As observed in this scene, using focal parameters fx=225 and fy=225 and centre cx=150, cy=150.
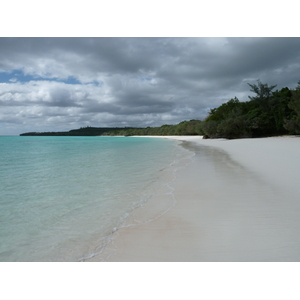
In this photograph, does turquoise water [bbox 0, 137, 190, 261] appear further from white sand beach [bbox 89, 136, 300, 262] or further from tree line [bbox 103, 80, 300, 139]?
tree line [bbox 103, 80, 300, 139]

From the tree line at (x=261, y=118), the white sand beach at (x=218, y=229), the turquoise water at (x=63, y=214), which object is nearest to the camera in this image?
the white sand beach at (x=218, y=229)

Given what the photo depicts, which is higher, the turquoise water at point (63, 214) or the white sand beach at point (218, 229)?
the white sand beach at point (218, 229)

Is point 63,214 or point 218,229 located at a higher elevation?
point 218,229

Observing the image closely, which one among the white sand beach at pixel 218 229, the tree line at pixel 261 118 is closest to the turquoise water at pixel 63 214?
the white sand beach at pixel 218 229

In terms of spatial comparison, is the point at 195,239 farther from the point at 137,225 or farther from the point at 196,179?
the point at 196,179

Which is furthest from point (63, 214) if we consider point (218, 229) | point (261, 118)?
point (261, 118)

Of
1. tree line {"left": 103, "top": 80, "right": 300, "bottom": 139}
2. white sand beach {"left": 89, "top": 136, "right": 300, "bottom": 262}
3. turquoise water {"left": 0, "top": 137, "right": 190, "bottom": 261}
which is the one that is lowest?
turquoise water {"left": 0, "top": 137, "right": 190, "bottom": 261}

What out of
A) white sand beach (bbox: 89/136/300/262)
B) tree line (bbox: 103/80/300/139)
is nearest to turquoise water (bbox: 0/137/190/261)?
white sand beach (bbox: 89/136/300/262)

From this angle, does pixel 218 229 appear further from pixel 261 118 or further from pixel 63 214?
pixel 261 118

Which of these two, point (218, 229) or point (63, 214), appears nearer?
point (218, 229)

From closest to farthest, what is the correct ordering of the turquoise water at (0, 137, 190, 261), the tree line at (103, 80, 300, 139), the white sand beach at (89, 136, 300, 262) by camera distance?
the white sand beach at (89, 136, 300, 262) → the turquoise water at (0, 137, 190, 261) → the tree line at (103, 80, 300, 139)

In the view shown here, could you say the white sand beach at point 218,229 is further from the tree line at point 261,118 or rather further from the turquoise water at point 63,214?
the tree line at point 261,118
